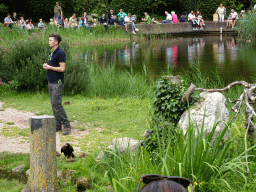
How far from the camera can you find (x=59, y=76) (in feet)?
22.3

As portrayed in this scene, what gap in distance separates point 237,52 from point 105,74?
12.0m

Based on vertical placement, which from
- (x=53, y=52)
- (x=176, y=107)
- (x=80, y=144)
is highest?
(x=53, y=52)

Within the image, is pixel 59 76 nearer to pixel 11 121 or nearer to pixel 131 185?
pixel 11 121

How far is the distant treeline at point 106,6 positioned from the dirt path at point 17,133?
2907 centimetres

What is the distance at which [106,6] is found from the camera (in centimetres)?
3959

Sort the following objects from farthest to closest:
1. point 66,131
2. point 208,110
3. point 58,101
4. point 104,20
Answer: point 104,20, point 66,131, point 58,101, point 208,110

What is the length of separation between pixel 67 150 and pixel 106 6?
117 feet

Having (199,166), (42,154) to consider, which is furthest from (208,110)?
(42,154)

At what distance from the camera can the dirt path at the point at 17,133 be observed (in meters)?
6.31

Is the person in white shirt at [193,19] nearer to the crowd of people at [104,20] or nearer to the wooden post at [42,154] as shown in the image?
the crowd of people at [104,20]

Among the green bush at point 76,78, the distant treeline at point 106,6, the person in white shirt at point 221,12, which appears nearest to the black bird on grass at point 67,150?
the green bush at point 76,78

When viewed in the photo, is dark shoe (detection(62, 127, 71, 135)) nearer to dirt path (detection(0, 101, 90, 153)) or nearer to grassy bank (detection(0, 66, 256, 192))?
dirt path (detection(0, 101, 90, 153))

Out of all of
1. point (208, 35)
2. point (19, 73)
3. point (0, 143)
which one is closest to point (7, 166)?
point (0, 143)

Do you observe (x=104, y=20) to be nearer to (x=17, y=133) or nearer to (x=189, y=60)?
(x=189, y=60)
